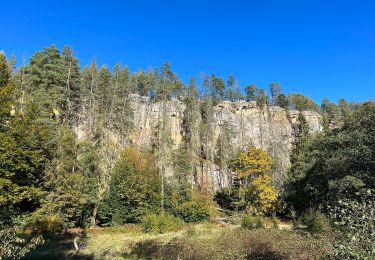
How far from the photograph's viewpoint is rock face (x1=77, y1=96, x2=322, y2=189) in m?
67.9

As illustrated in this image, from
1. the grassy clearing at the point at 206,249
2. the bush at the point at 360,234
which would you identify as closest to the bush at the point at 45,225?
the grassy clearing at the point at 206,249

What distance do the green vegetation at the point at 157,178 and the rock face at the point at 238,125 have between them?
1.86 feet

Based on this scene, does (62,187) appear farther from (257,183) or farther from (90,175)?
(257,183)

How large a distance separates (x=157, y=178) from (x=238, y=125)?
39782 mm

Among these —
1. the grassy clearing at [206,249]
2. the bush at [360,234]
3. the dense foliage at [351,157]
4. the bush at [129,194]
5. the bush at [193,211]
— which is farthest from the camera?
the bush at [193,211]

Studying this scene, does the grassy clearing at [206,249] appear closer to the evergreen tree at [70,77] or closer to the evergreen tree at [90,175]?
the evergreen tree at [90,175]

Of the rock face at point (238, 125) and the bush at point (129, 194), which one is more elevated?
the rock face at point (238, 125)

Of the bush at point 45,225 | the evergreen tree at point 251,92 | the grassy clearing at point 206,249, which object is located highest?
the evergreen tree at point 251,92

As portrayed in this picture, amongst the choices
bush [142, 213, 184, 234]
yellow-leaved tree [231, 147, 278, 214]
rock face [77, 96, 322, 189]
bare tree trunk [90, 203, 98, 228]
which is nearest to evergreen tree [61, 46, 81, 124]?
rock face [77, 96, 322, 189]

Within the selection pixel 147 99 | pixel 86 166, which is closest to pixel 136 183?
pixel 86 166

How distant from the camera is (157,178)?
4562 centimetres

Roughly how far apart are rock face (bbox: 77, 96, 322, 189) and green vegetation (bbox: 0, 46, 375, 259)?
57 centimetres

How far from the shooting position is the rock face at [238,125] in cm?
6794

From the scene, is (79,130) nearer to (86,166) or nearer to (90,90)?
(90,90)
